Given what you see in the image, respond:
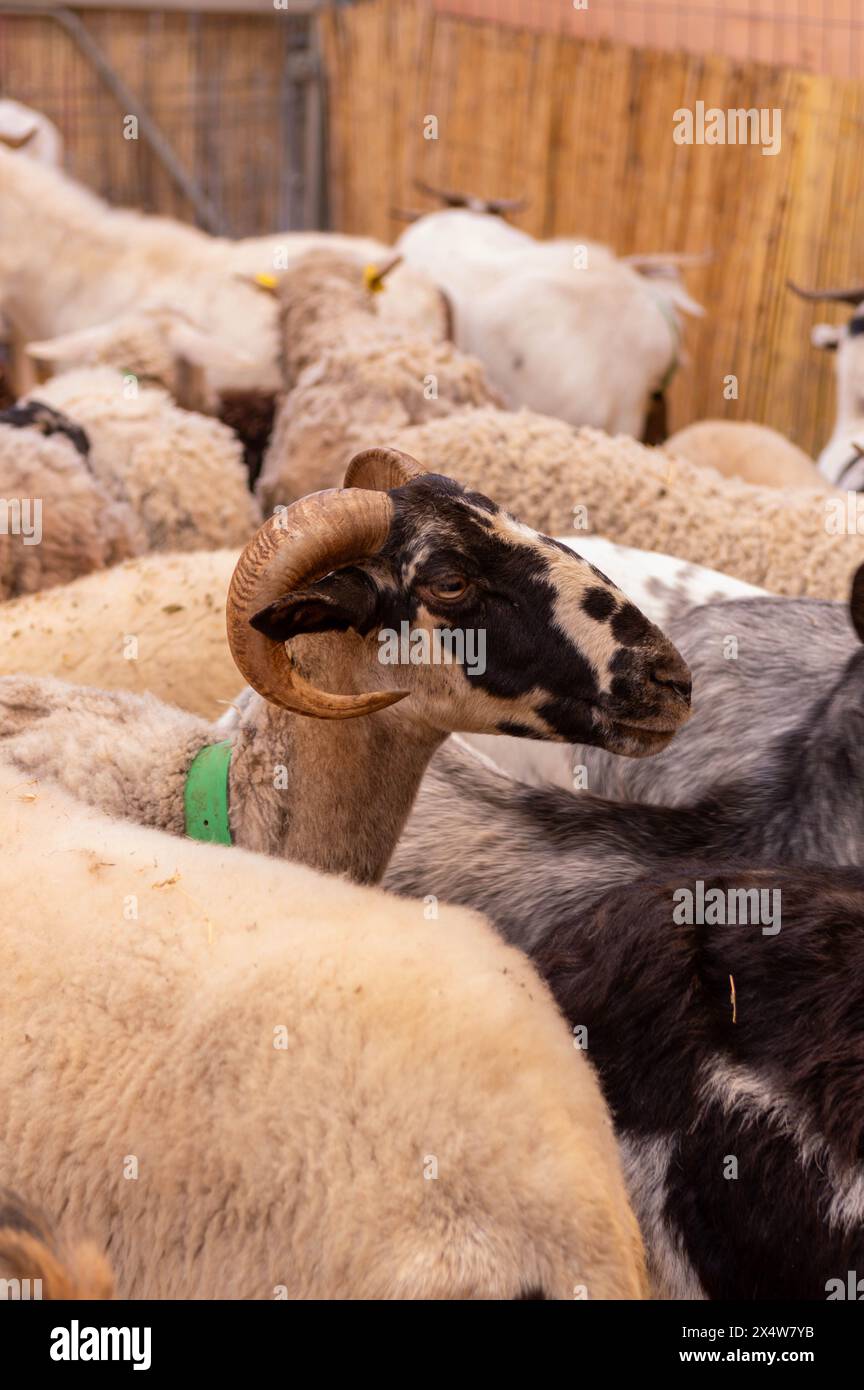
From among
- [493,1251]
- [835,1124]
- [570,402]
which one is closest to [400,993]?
[493,1251]

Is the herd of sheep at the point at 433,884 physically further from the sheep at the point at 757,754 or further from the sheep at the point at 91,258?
the sheep at the point at 91,258

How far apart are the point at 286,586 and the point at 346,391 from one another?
9.19ft

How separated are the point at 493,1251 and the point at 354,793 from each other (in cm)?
108

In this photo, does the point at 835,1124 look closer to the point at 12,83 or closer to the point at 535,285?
the point at 535,285

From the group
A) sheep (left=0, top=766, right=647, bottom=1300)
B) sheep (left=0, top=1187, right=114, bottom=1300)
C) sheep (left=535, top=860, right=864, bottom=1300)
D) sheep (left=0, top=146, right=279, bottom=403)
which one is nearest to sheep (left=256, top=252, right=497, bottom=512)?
sheep (left=0, top=146, right=279, bottom=403)

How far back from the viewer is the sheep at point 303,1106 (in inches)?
63.8

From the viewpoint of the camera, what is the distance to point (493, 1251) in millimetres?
1596

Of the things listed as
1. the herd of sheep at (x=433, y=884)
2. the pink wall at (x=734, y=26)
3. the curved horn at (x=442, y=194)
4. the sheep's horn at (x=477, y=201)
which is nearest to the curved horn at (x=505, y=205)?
the sheep's horn at (x=477, y=201)

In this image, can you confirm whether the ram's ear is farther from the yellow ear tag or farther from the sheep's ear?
the yellow ear tag

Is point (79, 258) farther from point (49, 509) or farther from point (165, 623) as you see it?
point (165, 623)

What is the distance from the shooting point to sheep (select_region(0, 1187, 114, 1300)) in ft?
5.39

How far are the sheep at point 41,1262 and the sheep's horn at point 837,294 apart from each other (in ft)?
22.4

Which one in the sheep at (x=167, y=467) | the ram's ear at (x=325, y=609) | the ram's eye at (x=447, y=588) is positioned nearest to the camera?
the ram's ear at (x=325, y=609)
